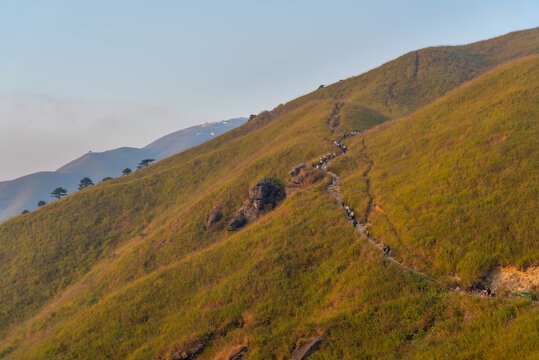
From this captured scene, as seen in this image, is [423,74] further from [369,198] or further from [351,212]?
[351,212]

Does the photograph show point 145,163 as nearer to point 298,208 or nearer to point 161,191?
point 161,191

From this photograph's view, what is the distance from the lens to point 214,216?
1441 inches

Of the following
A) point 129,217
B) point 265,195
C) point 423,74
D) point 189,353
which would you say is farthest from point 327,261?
point 423,74

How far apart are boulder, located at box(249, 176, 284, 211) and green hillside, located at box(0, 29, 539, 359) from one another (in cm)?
397

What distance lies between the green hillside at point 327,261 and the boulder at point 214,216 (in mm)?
1053

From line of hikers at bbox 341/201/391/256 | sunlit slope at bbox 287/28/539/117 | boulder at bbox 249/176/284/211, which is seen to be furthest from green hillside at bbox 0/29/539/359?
sunlit slope at bbox 287/28/539/117

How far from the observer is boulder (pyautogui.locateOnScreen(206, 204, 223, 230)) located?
36125mm

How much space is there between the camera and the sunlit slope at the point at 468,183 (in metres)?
14.6

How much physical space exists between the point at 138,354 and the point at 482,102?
152ft

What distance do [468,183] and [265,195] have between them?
73.2 ft

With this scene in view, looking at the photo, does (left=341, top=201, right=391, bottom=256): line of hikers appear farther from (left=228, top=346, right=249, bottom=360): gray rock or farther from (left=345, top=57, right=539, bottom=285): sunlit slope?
(left=228, top=346, right=249, bottom=360): gray rock

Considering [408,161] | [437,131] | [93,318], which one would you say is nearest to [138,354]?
[93,318]

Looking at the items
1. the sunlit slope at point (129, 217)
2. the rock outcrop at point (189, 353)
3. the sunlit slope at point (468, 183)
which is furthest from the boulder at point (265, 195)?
the rock outcrop at point (189, 353)

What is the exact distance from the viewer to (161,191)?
60344mm
